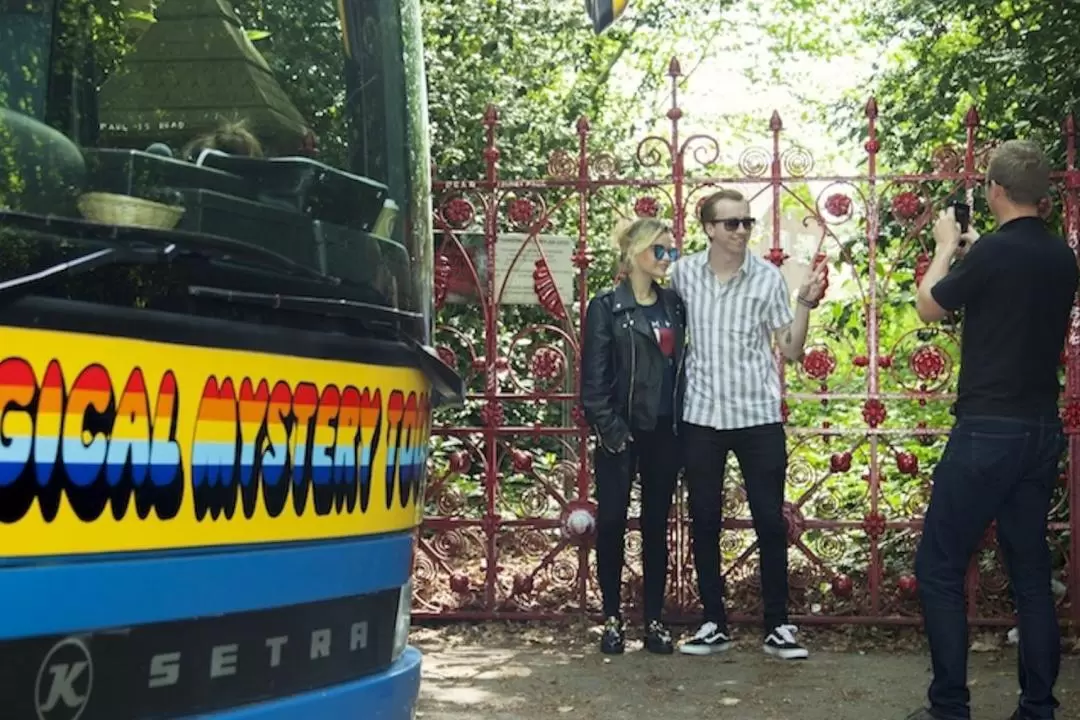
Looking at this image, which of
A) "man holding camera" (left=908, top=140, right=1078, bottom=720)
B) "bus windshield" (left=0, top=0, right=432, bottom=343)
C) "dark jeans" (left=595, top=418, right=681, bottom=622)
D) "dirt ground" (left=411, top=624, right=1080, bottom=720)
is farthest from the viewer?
"dark jeans" (left=595, top=418, right=681, bottom=622)

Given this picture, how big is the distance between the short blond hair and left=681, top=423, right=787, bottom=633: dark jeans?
5.65 feet

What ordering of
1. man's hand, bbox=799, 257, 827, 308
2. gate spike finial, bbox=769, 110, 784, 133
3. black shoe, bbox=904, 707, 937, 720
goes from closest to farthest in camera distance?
black shoe, bbox=904, 707, 937, 720 → man's hand, bbox=799, 257, 827, 308 → gate spike finial, bbox=769, 110, 784, 133

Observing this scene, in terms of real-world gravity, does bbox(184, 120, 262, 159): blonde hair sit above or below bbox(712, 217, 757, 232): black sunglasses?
below

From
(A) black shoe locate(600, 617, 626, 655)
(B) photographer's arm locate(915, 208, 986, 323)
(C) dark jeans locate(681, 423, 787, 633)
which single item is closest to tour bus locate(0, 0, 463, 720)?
(B) photographer's arm locate(915, 208, 986, 323)

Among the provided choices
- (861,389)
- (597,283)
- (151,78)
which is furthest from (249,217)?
(597,283)

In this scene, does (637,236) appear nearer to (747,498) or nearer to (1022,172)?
(747,498)

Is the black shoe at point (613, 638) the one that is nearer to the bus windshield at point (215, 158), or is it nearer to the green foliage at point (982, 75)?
the green foliage at point (982, 75)

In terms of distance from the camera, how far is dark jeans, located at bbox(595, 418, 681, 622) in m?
6.38

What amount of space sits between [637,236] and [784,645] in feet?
5.95

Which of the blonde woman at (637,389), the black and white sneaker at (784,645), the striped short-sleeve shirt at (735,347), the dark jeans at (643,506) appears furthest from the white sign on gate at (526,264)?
the black and white sneaker at (784,645)

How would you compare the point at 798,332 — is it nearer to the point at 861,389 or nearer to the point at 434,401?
the point at 861,389

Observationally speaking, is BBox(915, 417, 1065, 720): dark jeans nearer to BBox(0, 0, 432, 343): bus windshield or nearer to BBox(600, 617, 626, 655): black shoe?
BBox(600, 617, 626, 655): black shoe

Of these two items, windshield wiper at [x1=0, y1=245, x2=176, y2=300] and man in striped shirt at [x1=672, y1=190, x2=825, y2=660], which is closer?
windshield wiper at [x1=0, y1=245, x2=176, y2=300]

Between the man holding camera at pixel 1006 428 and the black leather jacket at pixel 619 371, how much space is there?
1522 millimetres
